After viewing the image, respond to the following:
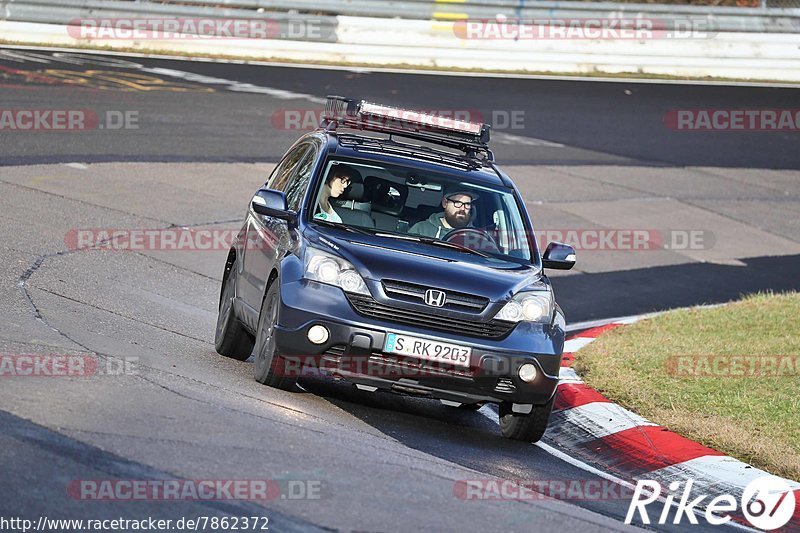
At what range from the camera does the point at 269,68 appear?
26812 mm

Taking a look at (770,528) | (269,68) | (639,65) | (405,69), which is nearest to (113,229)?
(770,528)

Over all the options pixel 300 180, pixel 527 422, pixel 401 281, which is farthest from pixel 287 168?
pixel 527 422

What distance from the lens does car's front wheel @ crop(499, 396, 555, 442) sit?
28.5 ft

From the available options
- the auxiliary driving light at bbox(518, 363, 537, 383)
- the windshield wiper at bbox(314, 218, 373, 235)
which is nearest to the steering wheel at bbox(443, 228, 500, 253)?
the windshield wiper at bbox(314, 218, 373, 235)

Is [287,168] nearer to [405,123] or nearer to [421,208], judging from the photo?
[405,123]

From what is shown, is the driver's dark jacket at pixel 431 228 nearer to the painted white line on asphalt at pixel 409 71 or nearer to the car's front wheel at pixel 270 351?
the car's front wheel at pixel 270 351

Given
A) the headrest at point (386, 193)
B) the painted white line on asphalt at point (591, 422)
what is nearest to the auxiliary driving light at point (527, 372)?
the painted white line on asphalt at point (591, 422)

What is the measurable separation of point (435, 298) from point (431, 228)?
1.15 metres

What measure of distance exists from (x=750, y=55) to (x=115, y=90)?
46.6ft

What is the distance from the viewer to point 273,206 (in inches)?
354

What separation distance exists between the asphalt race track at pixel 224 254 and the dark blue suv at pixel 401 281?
0.33m

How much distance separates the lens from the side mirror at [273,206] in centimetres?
898

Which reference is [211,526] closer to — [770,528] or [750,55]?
[770,528]

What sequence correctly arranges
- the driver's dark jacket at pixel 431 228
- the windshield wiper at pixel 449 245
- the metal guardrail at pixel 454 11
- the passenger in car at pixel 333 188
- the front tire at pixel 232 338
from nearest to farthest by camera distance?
the windshield wiper at pixel 449 245 → the passenger in car at pixel 333 188 → the driver's dark jacket at pixel 431 228 → the front tire at pixel 232 338 → the metal guardrail at pixel 454 11
